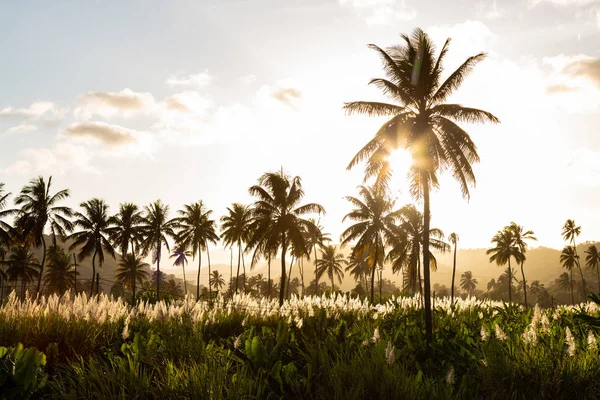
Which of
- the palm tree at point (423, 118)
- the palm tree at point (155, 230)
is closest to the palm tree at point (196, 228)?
the palm tree at point (155, 230)

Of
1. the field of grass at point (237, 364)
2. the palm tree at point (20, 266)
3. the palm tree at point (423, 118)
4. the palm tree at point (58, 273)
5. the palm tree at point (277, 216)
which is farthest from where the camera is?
the palm tree at point (58, 273)

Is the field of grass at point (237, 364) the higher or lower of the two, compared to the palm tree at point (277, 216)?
lower

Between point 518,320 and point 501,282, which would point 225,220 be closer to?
point 518,320

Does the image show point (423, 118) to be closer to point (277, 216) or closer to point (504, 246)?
point (277, 216)

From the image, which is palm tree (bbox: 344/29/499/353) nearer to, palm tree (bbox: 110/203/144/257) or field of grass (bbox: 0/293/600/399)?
field of grass (bbox: 0/293/600/399)

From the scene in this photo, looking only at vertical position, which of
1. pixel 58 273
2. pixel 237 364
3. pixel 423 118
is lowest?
pixel 58 273

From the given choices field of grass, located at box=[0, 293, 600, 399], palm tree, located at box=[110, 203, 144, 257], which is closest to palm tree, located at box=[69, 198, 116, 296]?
palm tree, located at box=[110, 203, 144, 257]

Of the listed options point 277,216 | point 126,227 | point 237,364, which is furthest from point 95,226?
point 237,364

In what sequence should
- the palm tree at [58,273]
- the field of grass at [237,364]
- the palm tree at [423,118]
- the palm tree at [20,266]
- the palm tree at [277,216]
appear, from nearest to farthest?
1. the field of grass at [237,364]
2. the palm tree at [423,118]
3. the palm tree at [277,216]
4. the palm tree at [20,266]
5. the palm tree at [58,273]

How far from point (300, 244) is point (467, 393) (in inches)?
1234

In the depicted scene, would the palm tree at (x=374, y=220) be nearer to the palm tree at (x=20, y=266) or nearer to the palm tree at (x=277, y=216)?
the palm tree at (x=277, y=216)

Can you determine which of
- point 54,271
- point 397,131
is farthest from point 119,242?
point 397,131

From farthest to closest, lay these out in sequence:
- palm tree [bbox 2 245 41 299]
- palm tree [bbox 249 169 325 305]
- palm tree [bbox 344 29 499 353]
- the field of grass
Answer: palm tree [bbox 2 245 41 299]
palm tree [bbox 249 169 325 305]
palm tree [bbox 344 29 499 353]
the field of grass

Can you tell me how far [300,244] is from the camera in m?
36.8
